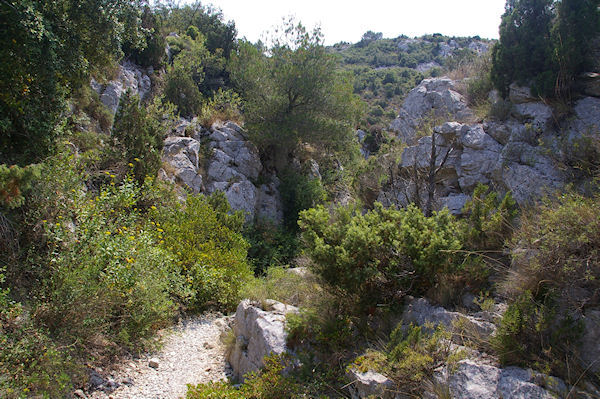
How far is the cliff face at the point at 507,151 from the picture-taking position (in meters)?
6.53

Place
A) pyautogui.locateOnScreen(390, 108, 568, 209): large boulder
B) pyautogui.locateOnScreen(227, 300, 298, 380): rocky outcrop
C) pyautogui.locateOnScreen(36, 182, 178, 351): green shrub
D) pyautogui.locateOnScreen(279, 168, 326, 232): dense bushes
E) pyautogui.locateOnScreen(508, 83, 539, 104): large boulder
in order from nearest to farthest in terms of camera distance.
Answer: pyautogui.locateOnScreen(36, 182, 178, 351): green shrub → pyautogui.locateOnScreen(227, 300, 298, 380): rocky outcrop → pyautogui.locateOnScreen(390, 108, 568, 209): large boulder → pyautogui.locateOnScreen(508, 83, 539, 104): large boulder → pyautogui.locateOnScreen(279, 168, 326, 232): dense bushes

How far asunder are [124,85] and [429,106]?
10.6 metres

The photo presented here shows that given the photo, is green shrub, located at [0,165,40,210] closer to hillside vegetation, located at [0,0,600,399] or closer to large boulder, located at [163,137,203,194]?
hillside vegetation, located at [0,0,600,399]

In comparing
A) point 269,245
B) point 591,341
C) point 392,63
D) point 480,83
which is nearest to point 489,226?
point 591,341

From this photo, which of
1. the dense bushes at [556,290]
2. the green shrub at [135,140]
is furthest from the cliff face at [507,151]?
the green shrub at [135,140]

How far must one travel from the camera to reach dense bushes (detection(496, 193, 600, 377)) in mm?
3281

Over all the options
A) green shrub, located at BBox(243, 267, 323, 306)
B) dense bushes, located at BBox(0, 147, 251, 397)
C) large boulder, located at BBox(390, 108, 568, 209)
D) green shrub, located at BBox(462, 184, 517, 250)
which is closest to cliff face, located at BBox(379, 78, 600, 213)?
large boulder, located at BBox(390, 108, 568, 209)

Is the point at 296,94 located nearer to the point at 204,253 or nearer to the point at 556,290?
the point at 204,253

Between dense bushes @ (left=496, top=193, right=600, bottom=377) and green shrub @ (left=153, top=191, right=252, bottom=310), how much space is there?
5.43 m

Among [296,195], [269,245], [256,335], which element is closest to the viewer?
[256,335]

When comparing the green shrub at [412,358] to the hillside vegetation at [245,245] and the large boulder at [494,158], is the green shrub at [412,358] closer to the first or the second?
the hillside vegetation at [245,245]

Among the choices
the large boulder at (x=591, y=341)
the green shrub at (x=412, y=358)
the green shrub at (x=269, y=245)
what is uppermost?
the large boulder at (x=591, y=341)

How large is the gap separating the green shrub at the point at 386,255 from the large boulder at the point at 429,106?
6063 millimetres

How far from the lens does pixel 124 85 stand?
12.0m
